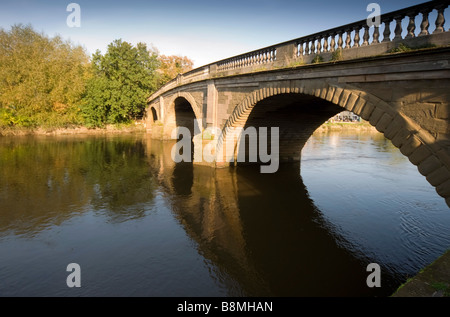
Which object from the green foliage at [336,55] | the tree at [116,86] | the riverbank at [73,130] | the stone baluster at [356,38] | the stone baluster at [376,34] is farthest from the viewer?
the tree at [116,86]

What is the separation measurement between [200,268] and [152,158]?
52.8 ft

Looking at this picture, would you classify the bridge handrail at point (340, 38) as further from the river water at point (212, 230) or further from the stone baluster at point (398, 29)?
the river water at point (212, 230)

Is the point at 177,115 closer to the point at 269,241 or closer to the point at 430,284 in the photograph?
the point at 269,241

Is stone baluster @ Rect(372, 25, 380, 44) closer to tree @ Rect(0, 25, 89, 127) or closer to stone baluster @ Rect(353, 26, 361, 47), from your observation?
stone baluster @ Rect(353, 26, 361, 47)

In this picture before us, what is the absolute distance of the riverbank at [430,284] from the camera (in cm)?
452

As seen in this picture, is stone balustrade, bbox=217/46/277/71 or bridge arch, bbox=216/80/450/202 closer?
bridge arch, bbox=216/80/450/202

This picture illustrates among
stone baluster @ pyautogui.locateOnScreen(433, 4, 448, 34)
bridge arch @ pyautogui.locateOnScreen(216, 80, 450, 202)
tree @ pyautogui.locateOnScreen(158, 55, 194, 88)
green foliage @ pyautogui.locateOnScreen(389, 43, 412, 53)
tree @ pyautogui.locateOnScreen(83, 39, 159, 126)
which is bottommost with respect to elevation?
bridge arch @ pyautogui.locateOnScreen(216, 80, 450, 202)

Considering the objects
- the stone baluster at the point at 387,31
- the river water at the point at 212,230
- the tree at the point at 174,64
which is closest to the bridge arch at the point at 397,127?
the stone baluster at the point at 387,31

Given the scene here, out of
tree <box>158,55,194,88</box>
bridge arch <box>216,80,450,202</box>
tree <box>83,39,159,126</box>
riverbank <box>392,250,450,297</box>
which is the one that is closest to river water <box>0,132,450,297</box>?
riverbank <box>392,250,450,297</box>

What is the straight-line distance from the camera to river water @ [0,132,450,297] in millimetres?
6812

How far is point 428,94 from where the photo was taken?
625 cm

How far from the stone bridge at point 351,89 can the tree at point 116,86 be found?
24.1m

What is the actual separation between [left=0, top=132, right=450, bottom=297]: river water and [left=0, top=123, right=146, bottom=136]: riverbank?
17.2 meters

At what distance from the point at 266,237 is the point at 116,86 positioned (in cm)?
3495
